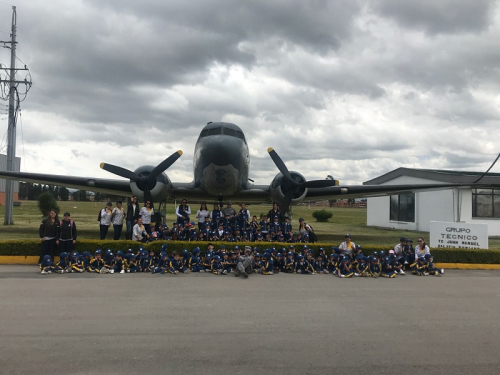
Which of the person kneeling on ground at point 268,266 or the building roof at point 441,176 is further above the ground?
the building roof at point 441,176

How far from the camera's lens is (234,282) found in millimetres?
8969

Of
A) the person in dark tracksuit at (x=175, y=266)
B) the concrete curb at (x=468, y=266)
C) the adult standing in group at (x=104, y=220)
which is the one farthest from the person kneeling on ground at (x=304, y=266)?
the adult standing in group at (x=104, y=220)

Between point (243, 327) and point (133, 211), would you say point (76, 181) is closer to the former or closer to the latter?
point (133, 211)

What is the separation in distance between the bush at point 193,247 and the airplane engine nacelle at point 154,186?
4.15 metres

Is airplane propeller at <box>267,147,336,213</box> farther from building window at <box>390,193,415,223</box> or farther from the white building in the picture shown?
building window at <box>390,193,415,223</box>

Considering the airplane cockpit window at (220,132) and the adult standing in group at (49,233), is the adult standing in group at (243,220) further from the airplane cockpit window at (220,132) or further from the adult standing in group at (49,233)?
the adult standing in group at (49,233)

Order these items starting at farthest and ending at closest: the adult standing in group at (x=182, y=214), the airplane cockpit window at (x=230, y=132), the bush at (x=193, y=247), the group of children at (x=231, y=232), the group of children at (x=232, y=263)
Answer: the airplane cockpit window at (x=230, y=132), the adult standing in group at (x=182, y=214), the group of children at (x=231, y=232), the bush at (x=193, y=247), the group of children at (x=232, y=263)

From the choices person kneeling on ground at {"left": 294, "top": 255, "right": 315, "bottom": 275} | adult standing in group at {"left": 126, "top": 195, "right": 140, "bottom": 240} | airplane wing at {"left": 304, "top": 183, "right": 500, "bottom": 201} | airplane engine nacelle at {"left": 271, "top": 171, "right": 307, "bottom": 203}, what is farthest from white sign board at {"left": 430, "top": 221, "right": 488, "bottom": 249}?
adult standing in group at {"left": 126, "top": 195, "right": 140, "bottom": 240}

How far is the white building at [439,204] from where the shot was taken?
23.2 metres

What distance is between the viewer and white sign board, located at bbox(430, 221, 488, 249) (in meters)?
12.9

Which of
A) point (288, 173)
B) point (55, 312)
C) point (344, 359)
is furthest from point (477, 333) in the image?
point (288, 173)

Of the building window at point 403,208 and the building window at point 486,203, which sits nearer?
the building window at point 486,203

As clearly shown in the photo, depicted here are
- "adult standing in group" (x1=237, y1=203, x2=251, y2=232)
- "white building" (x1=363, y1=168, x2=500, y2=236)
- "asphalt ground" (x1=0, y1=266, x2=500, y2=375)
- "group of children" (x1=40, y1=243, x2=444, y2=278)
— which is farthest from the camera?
"white building" (x1=363, y1=168, x2=500, y2=236)

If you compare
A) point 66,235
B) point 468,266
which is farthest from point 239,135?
point 468,266
